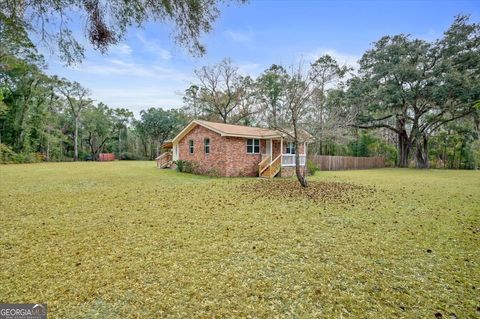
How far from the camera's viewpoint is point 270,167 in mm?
15219

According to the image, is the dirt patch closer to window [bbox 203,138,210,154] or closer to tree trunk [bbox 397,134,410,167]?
window [bbox 203,138,210,154]

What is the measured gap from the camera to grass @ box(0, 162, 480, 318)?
260cm

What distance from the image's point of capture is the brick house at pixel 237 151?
582 inches

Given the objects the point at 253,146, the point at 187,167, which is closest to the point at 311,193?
the point at 253,146

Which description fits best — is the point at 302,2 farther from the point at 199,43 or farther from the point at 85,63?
the point at 85,63

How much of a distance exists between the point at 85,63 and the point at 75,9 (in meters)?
0.97

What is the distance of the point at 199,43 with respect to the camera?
4.21 m

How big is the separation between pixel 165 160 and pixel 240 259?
18.6 m

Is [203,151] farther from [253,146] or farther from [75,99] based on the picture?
[75,99]

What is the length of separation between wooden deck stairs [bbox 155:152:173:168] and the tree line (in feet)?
27.1

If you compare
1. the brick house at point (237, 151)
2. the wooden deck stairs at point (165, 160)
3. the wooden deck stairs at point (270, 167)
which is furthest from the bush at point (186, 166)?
the wooden deck stairs at point (270, 167)

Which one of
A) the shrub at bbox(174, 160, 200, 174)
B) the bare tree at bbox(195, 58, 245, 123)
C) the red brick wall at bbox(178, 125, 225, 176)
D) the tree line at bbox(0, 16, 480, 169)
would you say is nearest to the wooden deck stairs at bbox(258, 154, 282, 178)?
the red brick wall at bbox(178, 125, 225, 176)

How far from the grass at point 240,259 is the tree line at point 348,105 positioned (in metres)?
8.61

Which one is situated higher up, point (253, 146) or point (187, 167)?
point (253, 146)
